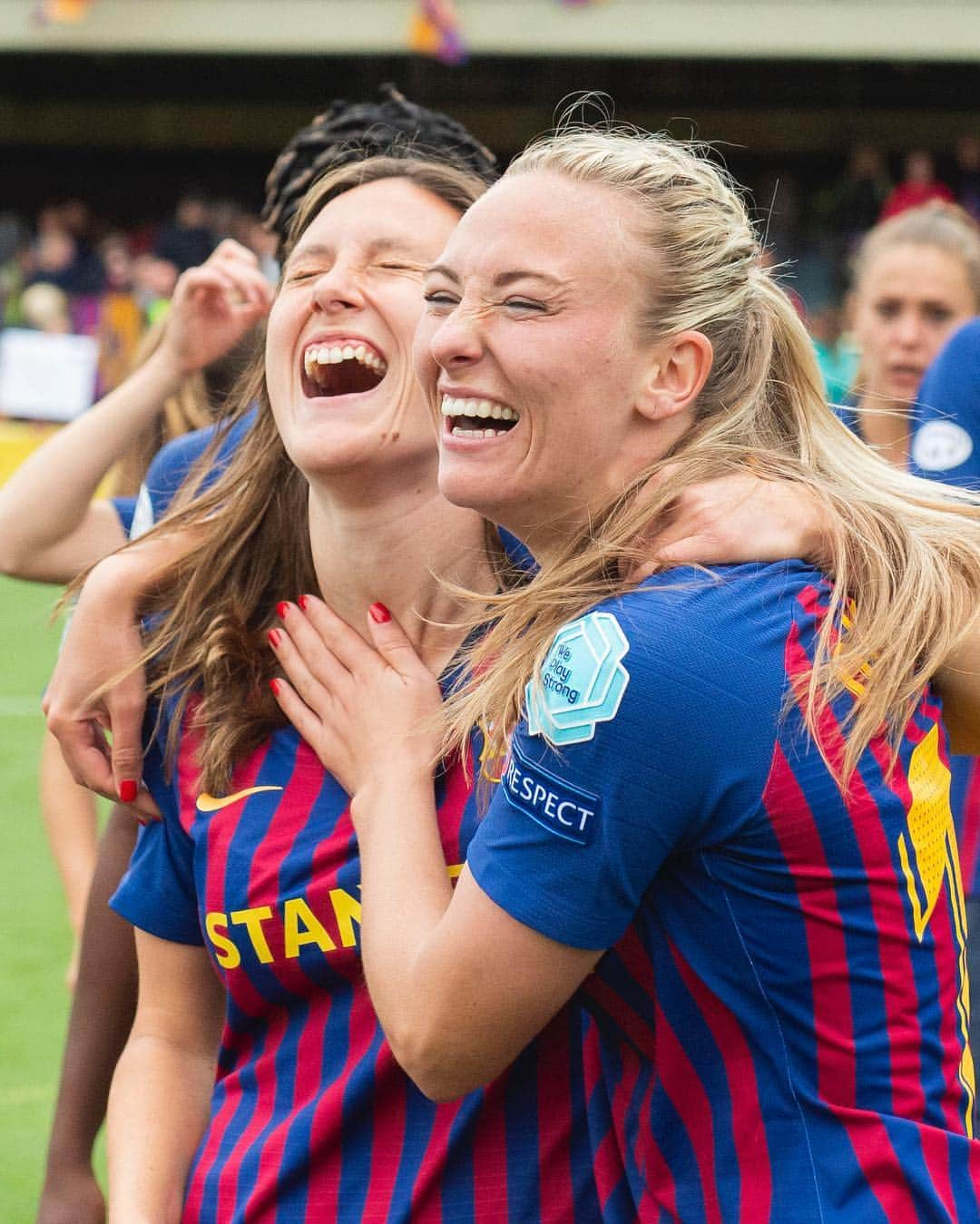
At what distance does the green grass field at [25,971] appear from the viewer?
13.1ft

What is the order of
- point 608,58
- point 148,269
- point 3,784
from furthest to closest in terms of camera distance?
1. point 608,58
2. point 148,269
3. point 3,784

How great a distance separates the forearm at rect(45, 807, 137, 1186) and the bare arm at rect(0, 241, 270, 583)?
0.75 meters

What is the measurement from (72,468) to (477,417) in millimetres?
1576

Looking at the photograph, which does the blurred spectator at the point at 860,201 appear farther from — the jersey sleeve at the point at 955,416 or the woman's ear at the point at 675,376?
the woman's ear at the point at 675,376

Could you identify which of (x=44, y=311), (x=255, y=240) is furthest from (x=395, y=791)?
(x=44, y=311)

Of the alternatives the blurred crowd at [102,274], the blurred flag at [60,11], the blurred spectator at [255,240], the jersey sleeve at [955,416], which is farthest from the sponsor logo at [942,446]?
the blurred flag at [60,11]

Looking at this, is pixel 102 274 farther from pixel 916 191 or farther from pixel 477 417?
pixel 477 417

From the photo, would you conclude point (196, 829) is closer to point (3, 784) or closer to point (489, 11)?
point (3, 784)

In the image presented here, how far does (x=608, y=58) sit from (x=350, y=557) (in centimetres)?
2375

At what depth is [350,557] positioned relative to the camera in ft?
7.07

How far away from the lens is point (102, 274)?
70.4 feet

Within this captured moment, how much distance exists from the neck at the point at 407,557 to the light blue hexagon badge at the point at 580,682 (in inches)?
21.7

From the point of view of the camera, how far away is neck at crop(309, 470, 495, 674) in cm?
212

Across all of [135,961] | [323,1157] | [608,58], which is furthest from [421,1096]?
[608,58]
